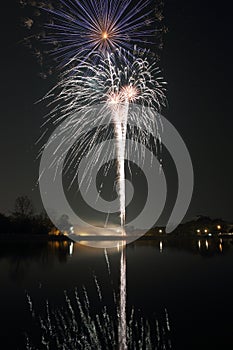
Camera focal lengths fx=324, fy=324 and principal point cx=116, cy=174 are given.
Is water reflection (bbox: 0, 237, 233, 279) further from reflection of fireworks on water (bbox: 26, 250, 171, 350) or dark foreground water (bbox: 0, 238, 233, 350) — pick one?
reflection of fireworks on water (bbox: 26, 250, 171, 350)

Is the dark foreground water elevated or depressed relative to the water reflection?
depressed

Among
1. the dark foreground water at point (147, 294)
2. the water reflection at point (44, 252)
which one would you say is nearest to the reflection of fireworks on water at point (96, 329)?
the dark foreground water at point (147, 294)

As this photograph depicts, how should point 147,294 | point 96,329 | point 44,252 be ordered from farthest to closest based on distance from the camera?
point 44,252
point 147,294
point 96,329

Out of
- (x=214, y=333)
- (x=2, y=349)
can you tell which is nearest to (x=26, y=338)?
(x=2, y=349)

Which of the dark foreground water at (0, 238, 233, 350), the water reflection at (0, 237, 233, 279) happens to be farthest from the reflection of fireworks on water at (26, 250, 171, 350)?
the water reflection at (0, 237, 233, 279)

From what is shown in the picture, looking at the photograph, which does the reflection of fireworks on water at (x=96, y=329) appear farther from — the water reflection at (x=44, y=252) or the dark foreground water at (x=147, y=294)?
the water reflection at (x=44, y=252)

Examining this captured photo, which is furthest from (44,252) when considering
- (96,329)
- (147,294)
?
(96,329)

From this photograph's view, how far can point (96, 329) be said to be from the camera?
909 cm

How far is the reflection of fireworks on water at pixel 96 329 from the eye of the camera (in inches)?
310

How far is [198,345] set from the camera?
8000mm

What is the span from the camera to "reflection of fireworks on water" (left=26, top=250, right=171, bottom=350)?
25.9ft

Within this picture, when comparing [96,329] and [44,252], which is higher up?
[44,252]

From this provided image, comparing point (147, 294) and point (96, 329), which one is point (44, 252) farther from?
point (96, 329)

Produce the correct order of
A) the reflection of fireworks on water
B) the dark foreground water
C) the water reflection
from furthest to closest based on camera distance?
the water reflection, the dark foreground water, the reflection of fireworks on water
